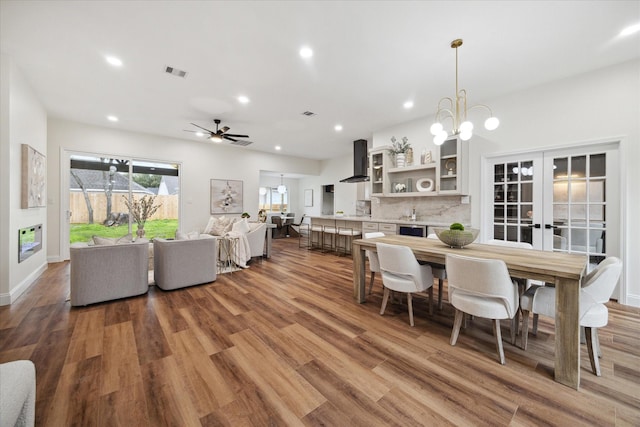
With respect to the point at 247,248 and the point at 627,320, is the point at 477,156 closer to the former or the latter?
the point at 627,320

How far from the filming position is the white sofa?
2.95 m

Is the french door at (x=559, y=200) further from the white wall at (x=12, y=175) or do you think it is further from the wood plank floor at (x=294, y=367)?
the white wall at (x=12, y=175)

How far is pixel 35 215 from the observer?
4.05 m

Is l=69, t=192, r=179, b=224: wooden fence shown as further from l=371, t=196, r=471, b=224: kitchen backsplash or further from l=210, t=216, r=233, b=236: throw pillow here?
l=371, t=196, r=471, b=224: kitchen backsplash

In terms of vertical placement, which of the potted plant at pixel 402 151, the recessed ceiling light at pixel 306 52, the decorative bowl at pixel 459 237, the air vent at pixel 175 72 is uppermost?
the air vent at pixel 175 72

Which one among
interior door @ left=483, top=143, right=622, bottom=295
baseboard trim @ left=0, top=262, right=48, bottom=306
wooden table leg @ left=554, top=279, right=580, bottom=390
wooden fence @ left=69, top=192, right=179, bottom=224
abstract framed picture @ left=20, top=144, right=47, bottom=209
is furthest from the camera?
wooden fence @ left=69, top=192, right=179, bottom=224

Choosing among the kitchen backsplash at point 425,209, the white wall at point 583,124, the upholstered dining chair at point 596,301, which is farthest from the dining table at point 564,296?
the kitchen backsplash at point 425,209

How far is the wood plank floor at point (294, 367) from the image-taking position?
1472 mm

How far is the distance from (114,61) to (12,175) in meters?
Answer: 1.91

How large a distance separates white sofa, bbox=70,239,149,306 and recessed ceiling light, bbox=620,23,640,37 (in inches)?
233

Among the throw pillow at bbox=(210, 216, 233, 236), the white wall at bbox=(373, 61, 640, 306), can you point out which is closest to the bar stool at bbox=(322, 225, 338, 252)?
the throw pillow at bbox=(210, 216, 233, 236)

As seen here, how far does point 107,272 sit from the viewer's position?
3098mm

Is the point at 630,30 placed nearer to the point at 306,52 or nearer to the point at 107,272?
the point at 306,52

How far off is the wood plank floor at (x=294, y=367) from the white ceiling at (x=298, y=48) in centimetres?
299
